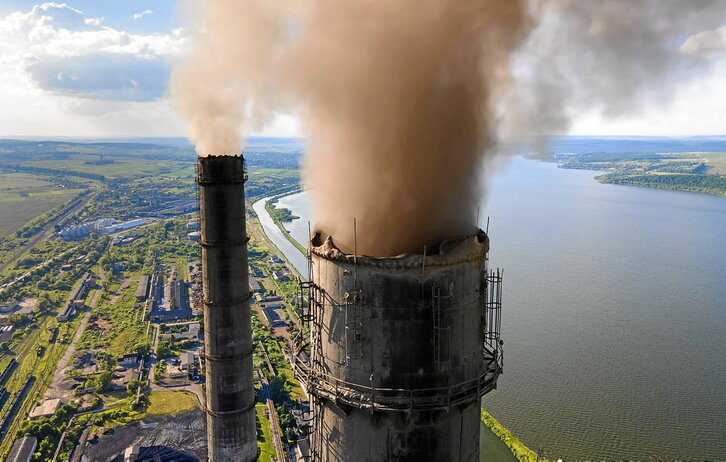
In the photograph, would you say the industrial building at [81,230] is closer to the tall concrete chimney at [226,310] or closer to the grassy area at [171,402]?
the grassy area at [171,402]

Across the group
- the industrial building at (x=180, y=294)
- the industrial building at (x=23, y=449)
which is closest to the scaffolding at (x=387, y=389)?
the industrial building at (x=23, y=449)

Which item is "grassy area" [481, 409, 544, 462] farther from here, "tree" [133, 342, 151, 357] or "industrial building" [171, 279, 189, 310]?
"industrial building" [171, 279, 189, 310]

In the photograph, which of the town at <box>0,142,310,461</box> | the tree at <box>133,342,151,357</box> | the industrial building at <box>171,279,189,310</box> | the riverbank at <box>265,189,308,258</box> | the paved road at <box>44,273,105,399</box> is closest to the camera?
the town at <box>0,142,310,461</box>

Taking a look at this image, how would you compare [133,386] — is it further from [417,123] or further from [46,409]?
[417,123]

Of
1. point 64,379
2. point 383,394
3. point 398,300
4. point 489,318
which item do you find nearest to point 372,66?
point 398,300

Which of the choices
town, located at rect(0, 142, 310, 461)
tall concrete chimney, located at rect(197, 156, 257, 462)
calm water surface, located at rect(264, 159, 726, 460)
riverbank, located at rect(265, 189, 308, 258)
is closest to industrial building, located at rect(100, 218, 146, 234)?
town, located at rect(0, 142, 310, 461)

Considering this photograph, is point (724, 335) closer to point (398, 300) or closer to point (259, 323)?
point (259, 323)

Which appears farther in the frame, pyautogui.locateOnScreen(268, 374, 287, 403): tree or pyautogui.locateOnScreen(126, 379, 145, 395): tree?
pyautogui.locateOnScreen(126, 379, 145, 395): tree
